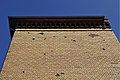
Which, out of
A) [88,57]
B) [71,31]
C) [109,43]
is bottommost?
[88,57]

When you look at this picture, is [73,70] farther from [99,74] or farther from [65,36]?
[65,36]

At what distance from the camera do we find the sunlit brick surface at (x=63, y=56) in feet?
33.8

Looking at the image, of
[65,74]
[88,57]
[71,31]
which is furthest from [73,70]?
[71,31]

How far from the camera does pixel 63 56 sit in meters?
11.5

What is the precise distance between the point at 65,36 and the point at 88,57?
7.46ft

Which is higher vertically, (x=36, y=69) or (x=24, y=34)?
(x=24, y=34)

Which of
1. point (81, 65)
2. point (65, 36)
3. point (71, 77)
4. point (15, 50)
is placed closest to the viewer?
point (71, 77)

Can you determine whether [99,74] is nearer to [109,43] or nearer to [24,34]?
[109,43]

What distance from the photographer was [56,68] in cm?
1073

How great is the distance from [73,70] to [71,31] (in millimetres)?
3650

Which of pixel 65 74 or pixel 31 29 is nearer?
pixel 65 74

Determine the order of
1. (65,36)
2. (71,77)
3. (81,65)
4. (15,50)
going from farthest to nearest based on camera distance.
→ (65,36), (15,50), (81,65), (71,77)

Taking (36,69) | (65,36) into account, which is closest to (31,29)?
(65,36)

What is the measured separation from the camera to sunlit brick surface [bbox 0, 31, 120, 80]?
10.3 metres
